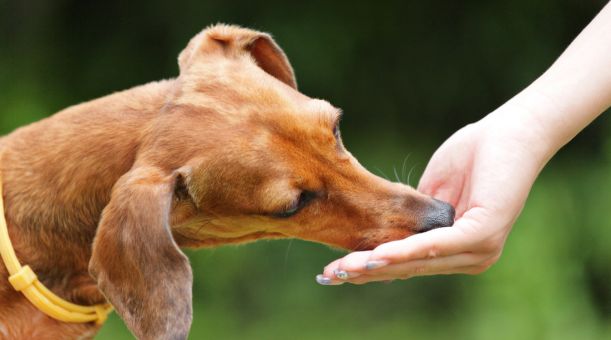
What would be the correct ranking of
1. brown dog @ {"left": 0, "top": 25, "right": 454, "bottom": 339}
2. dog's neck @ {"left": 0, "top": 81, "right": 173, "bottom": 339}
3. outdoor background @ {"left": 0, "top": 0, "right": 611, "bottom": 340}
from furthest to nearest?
outdoor background @ {"left": 0, "top": 0, "right": 611, "bottom": 340} → dog's neck @ {"left": 0, "top": 81, "right": 173, "bottom": 339} → brown dog @ {"left": 0, "top": 25, "right": 454, "bottom": 339}

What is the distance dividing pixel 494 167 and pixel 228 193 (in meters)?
0.98

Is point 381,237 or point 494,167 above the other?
point 494,167

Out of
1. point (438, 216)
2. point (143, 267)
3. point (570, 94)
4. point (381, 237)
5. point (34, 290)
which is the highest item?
point (570, 94)

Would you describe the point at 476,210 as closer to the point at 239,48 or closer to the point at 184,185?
the point at 184,185

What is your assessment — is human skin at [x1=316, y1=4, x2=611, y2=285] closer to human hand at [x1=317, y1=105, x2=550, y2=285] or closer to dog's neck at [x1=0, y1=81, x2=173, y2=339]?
human hand at [x1=317, y1=105, x2=550, y2=285]

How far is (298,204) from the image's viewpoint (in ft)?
10.4

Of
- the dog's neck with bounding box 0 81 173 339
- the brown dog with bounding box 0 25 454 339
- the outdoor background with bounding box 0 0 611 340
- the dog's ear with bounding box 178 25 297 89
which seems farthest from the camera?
the outdoor background with bounding box 0 0 611 340

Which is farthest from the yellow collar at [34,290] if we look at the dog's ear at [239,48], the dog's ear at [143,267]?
the dog's ear at [239,48]

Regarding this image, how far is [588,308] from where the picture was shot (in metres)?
6.09

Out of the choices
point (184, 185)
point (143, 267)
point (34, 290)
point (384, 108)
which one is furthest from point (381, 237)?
point (384, 108)

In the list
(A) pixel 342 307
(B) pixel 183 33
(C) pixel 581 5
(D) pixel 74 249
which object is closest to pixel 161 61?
(B) pixel 183 33

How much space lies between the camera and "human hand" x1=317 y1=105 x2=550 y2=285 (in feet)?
9.76

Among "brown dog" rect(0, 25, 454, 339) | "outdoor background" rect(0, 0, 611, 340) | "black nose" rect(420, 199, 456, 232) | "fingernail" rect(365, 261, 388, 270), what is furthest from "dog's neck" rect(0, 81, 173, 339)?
"outdoor background" rect(0, 0, 611, 340)

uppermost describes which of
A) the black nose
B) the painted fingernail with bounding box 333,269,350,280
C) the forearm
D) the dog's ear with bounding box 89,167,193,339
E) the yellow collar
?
the forearm
